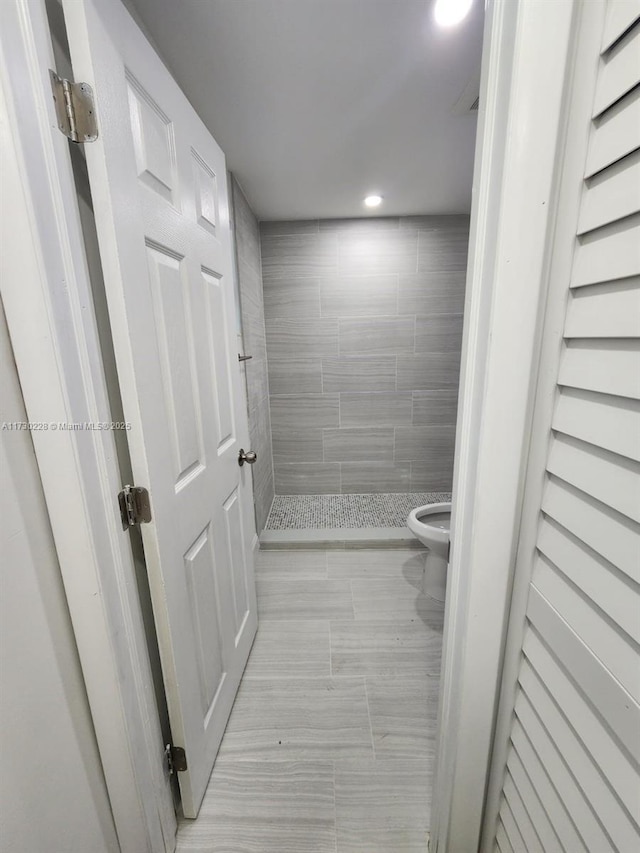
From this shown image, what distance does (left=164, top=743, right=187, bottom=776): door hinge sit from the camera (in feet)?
3.18

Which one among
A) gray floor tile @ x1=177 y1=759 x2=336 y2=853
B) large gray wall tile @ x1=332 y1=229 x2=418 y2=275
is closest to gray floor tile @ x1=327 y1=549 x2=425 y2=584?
gray floor tile @ x1=177 y1=759 x2=336 y2=853

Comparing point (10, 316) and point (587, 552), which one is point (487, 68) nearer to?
point (587, 552)

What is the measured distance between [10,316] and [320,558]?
207 centimetres

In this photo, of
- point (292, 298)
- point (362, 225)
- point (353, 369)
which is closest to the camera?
point (362, 225)

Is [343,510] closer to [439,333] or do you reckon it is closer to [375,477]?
[375,477]

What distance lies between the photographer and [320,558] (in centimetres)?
228

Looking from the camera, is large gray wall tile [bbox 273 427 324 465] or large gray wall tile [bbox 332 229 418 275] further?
large gray wall tile [bbox 273 427 324 465]

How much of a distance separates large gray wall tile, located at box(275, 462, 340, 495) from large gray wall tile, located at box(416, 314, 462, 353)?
4.18 feet

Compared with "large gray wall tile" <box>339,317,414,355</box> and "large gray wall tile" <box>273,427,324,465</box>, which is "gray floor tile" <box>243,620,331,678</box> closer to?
"large gray wall tile" <box>273,427,324,465</box>

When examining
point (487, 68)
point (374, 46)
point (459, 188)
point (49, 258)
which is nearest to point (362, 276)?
point (459, 188)

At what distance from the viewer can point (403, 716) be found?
1.33 m

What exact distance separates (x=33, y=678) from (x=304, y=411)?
2426 mm

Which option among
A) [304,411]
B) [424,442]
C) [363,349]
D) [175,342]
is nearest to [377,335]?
[363,349]

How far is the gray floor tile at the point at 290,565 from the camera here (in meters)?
2.13
